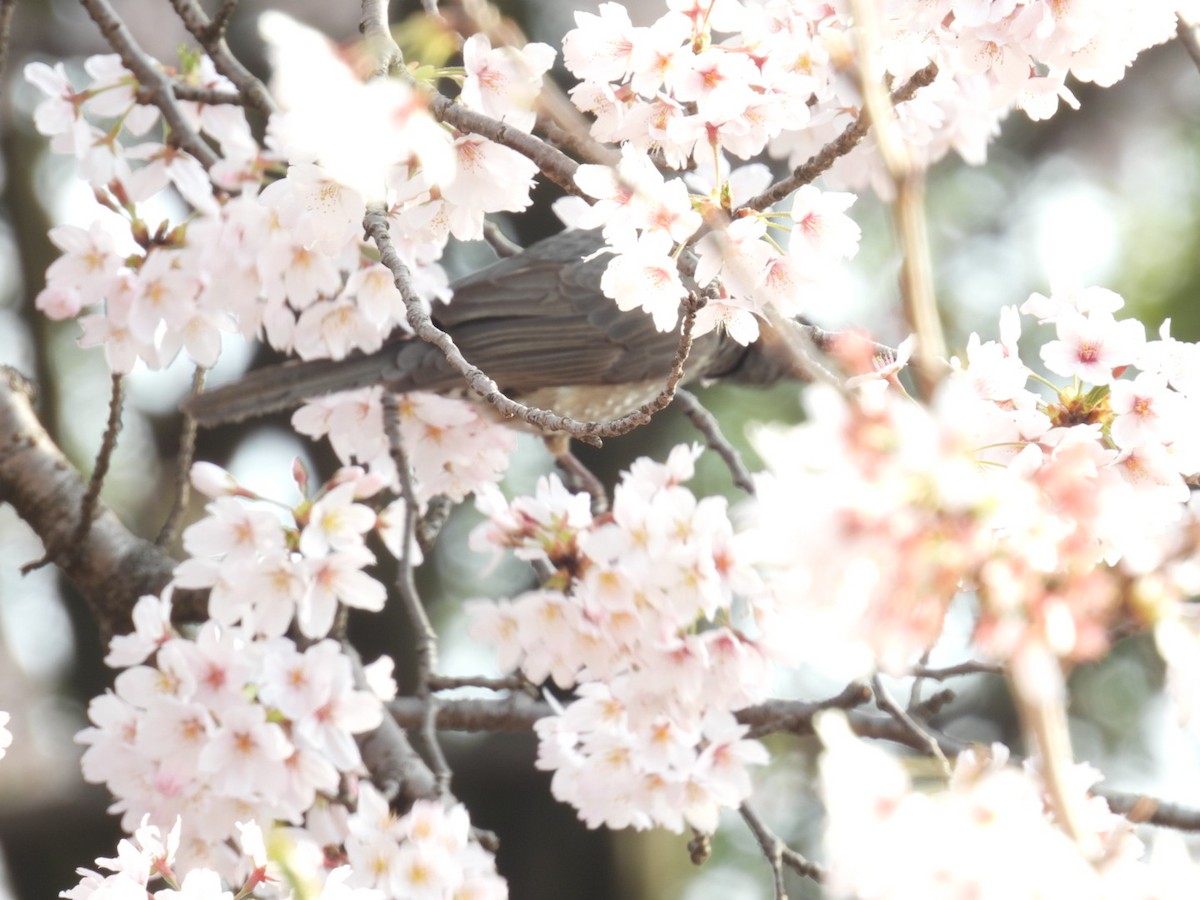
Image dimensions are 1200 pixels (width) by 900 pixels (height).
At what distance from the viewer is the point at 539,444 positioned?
5234 millimetres

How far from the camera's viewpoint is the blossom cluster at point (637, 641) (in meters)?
2.25

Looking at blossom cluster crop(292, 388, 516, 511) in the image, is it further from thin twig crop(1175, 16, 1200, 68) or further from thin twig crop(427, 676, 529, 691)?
thin twig crop(1175, 16, 1200, 68)

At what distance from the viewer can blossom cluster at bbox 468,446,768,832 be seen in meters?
2.25

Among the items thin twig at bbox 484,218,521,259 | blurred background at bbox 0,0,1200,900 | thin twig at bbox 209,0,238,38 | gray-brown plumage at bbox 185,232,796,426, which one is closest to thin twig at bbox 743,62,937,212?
thin twig at bbox 209,0,238,38

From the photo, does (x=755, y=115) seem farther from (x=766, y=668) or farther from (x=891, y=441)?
(x=891, y=441)

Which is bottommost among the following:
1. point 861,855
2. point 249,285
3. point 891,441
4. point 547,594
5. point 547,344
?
point 861,855

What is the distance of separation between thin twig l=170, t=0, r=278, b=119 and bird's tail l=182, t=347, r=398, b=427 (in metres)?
0.77

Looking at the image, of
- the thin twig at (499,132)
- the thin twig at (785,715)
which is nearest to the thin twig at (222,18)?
the thin twig at (499,132)

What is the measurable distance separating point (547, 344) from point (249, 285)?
1484 mm

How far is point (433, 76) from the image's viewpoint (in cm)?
176

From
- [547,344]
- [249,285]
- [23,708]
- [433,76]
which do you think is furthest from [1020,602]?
[23,708]

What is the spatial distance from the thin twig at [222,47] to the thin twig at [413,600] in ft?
2.28

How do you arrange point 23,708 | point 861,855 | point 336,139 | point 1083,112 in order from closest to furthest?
point 861,855
point 336,139
point 23,708
point 1083,112

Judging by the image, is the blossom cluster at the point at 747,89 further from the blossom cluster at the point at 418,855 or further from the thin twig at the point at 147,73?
the thin twig at the point at 147,73
